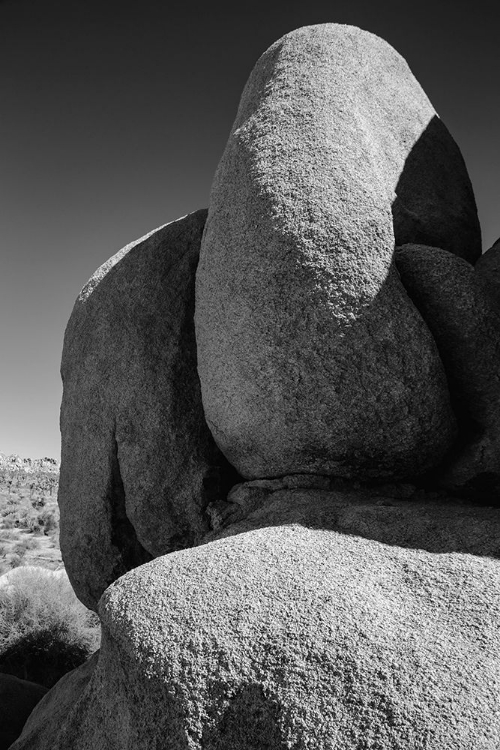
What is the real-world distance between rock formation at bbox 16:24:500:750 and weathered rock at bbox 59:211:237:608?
0.06 feet

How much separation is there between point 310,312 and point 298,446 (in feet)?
2.70

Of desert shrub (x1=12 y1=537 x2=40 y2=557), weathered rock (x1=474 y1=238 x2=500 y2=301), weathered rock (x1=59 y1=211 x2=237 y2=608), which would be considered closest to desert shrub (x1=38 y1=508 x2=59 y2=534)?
desert shrub (x1=12 y1=537 x2=40 y2=557)

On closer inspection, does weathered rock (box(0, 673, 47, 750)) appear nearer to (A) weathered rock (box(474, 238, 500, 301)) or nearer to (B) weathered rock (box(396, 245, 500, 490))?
(B) weathered rock (box(396, 245, 500, 490))

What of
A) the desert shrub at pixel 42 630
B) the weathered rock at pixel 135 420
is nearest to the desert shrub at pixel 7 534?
the desert shrub at pixel 42 630

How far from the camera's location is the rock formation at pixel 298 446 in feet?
7.93

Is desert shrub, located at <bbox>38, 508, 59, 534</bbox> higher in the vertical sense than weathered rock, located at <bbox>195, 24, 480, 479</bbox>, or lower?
lower

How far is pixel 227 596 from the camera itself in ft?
8.86

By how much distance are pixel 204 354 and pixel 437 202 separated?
8.93 feet

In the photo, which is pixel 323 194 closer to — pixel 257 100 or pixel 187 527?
pixel 257 100

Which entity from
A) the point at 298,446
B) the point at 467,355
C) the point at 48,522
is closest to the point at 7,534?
the point at 48,522

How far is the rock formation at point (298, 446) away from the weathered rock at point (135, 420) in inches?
0.7

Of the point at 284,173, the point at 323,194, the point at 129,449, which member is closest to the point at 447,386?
the point at 323,194

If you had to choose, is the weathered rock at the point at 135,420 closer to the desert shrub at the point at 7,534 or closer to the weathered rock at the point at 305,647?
the weathered rock at the point at 305,647

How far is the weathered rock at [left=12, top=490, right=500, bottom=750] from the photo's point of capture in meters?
2.25
